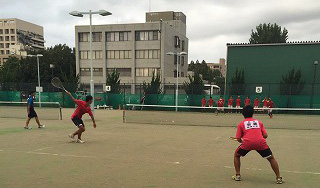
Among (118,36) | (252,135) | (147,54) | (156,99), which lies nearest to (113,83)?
(156,99)

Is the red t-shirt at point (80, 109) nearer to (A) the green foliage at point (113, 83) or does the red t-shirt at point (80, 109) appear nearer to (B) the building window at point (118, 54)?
(A) the green foliage at point (113, 83)

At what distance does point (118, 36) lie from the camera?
5100 cm

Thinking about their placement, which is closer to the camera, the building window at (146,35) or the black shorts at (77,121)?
the black shorts at (77,121)

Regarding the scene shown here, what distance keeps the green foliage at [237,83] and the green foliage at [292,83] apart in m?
3.63

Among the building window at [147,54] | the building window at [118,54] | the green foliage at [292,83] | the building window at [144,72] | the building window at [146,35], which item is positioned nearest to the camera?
the green foliage at [292,83]

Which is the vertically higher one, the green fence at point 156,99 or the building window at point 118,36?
the building window at point 118,36

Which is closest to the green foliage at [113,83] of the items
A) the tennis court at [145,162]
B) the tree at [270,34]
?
the tennis court at [145,162]

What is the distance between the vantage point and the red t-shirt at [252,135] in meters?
4.80

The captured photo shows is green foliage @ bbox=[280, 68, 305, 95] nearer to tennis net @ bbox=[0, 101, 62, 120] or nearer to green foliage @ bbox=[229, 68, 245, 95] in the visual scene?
green foliage @ bbox=[229, 68, 245, 95]

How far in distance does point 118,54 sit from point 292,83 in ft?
115

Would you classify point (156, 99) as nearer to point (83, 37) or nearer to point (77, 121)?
point (77, 121)

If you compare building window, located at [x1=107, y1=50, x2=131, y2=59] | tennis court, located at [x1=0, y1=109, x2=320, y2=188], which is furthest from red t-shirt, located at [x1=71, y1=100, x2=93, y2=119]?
building window, located at [x1=107, y1=50, x2=131, y2=59]

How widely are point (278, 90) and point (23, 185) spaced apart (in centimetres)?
2440

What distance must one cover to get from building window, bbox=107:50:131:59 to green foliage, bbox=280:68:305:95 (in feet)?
107
